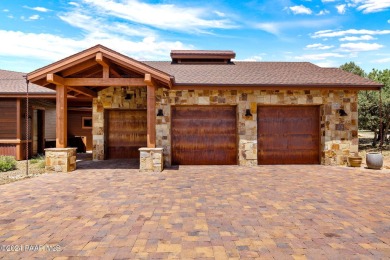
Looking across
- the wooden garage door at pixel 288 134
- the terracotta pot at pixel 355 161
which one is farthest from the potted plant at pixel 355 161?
the wooden garage door at pixel 288 134

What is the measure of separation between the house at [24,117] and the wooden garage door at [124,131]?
2.27 metres

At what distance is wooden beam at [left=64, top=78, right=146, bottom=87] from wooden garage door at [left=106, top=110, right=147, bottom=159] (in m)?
3.04

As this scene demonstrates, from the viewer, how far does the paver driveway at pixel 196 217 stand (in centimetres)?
305

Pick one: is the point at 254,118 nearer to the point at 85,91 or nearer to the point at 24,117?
the point at 85,91

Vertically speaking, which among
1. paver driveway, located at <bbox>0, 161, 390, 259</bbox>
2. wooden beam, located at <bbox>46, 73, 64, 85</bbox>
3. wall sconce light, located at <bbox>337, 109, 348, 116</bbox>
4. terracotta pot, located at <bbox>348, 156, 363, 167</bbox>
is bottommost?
paver driveway, located at <bbox>0, 161, 390, 259</bbox>

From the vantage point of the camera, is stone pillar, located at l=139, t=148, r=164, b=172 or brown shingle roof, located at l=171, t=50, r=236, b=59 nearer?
stone pillar, located at l=139, t=148, r=164, b=172

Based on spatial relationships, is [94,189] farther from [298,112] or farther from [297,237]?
[298,112]

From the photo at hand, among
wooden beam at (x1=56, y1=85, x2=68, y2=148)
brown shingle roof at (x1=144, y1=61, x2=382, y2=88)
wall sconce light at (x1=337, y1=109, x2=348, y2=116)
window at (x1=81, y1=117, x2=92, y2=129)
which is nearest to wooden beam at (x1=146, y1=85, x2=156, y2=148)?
brown shingle roof at (x1=144, y1=61, x2=382, y2=88)

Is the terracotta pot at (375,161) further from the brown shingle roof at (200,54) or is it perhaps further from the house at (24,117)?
the house at (24,117)

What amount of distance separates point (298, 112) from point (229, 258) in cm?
851

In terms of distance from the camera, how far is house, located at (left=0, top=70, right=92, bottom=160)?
37.7 ft

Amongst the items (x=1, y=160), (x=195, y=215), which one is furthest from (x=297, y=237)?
(x=1, y=160)

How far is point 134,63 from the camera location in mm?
8117

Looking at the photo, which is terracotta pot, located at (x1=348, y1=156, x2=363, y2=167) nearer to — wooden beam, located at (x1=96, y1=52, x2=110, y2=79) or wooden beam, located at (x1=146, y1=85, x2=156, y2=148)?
wooden beam, located at (x1=146, y1=85, x2=156, y2=148)
